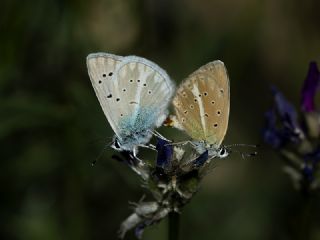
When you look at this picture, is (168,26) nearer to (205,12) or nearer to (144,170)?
(205,12)

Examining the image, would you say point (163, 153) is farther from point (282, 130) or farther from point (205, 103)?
point (282, 130)

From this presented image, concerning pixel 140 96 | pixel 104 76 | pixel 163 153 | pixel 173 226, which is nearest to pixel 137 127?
pixel 140 96

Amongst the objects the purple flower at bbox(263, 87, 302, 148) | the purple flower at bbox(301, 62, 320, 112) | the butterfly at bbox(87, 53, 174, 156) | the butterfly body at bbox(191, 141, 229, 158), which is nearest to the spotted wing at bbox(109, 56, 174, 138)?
the butterfly at bbox(87, 53, 174, 156)

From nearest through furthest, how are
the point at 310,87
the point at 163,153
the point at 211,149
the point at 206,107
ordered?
the point at 163,153 → the point at 211,149 → the point at 206,107 → the point at 310,87

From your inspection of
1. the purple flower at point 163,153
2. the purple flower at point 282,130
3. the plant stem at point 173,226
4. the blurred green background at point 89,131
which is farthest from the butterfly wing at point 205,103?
the blurred green background at point 89,131

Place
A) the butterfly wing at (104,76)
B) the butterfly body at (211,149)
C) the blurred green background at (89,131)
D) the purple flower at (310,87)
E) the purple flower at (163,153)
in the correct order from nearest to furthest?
the purple flower at (163,153) < the butterfly body at (211,149) < the butterfly wing at (104,76) < the purple flower at (310,87) < the blurred green background at (89,131)

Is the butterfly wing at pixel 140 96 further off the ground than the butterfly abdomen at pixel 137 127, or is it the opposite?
the butterfly wing at pixel 140 96

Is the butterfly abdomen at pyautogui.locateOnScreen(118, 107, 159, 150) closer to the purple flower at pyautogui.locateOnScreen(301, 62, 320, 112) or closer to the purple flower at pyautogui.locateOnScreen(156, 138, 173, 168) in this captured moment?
the purple flower at pyautogui.locateOnScreen(156, 138, 173, 168)

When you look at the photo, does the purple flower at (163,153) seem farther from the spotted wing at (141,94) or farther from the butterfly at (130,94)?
the spotted wing at (141,94)
